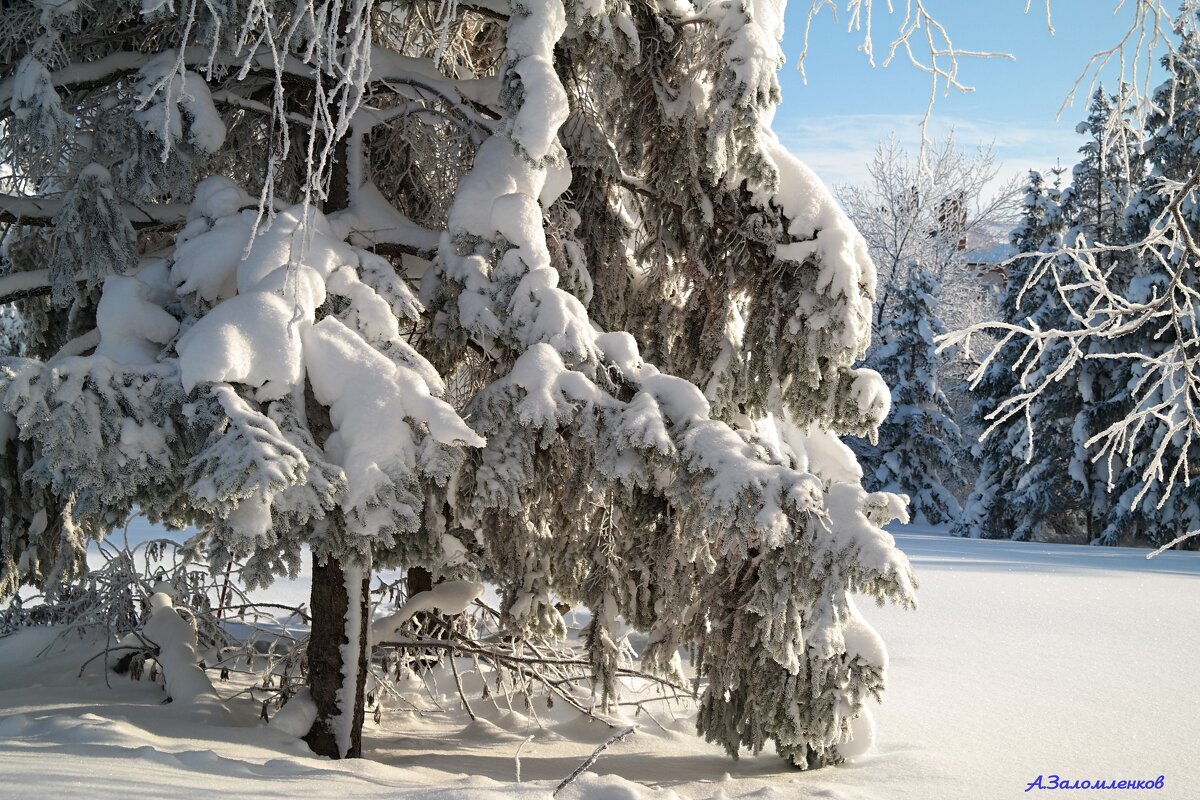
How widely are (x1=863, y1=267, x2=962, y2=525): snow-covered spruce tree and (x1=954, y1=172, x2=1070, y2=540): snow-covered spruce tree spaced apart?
1649mm

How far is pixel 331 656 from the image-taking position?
4312mm

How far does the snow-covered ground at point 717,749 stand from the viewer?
3.24m

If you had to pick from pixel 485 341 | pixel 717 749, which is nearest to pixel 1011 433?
pixel 717 749

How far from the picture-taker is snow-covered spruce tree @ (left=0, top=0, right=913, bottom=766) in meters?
3.34

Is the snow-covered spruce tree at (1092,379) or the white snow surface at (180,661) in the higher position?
the snow-covered spruce tree at (1092,379)

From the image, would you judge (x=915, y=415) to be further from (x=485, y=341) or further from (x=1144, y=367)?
(x=485, y=341)

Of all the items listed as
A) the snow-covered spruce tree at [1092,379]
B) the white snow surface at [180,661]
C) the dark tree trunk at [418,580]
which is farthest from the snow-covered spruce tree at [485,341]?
the snow-covered spruce tree at [1092,379]

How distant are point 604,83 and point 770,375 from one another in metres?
1.63

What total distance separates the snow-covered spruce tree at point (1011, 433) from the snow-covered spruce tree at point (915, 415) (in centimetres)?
165

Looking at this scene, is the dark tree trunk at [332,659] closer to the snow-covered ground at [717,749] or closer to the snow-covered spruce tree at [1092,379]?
the snow-covered ground at [717,749]

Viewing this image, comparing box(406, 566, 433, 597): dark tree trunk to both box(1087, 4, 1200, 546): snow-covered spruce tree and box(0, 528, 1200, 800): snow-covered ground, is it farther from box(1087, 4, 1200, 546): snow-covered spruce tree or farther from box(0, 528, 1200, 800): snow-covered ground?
box(1087, 4, 1200, 546): snow-covered spruce tree

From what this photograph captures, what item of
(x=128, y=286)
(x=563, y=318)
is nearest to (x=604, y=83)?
(x=563, y=318)

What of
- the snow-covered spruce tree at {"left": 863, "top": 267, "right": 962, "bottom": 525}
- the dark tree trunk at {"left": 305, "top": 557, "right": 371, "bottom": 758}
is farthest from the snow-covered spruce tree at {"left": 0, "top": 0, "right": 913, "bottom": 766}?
the snow-covered spruce tree at {"left": 863, "top": 267, "right": 962, "bottom": 525}

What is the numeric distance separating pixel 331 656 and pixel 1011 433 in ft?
66.9
